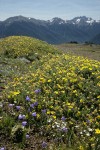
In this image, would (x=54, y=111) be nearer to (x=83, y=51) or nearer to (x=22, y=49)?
(x=22, y=49)

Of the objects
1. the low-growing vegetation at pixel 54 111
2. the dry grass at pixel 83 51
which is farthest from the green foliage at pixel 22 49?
the low-growing vegetation at pixel 54 111

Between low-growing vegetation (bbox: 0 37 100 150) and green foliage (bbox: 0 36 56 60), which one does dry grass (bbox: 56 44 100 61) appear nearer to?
green foliage (bbox: 0 36 56 60)

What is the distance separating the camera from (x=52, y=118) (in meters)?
9.90

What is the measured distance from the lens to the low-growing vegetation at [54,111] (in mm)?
8664

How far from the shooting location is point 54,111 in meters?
10.6

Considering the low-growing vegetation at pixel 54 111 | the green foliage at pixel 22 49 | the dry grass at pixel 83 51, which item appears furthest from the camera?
the dry grass at pixel 83 51

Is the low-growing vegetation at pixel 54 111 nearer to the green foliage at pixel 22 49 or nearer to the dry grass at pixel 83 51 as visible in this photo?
the green foliage at pixel 22 49

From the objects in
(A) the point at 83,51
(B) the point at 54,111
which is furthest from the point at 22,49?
(A) the point at 83,51

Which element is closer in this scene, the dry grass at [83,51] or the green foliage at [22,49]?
the green foliage at [22,49]

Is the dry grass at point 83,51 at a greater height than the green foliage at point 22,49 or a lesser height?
lesser

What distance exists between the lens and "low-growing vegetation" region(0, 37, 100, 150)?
28.4ft

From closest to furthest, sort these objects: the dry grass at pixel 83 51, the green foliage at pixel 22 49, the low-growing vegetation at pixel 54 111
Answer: the low-growing vegetation at pixel 54 111
the green foliage at pixel 22 49
the dry grass at pixel 83 51

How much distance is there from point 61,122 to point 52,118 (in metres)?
0.33

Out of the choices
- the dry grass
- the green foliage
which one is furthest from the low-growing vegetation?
the dry grass
